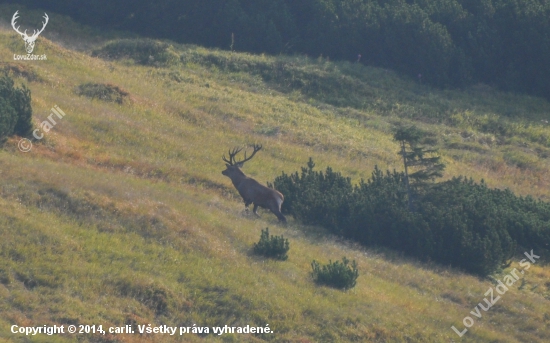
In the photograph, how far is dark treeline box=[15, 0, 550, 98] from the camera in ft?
149

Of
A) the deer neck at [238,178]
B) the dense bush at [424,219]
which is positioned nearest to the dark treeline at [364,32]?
the dense bush at [424,219]

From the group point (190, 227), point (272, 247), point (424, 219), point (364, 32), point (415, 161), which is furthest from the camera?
point (364, 32)

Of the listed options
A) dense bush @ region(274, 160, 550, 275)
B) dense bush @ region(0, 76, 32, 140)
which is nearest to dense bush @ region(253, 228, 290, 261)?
dense bush @ region(274, 160, 550, 275)

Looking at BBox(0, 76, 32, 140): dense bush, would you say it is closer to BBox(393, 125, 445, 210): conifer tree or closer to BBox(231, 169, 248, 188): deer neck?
BBox(231, 169, 248, 188): deer neck

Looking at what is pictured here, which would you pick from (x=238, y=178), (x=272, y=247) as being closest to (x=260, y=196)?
(x=238, y=178)

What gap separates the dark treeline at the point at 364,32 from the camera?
45375 millimetres

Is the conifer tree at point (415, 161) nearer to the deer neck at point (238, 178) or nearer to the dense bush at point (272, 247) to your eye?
the deer neck at point (238, 178)

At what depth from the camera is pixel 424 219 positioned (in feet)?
66.2

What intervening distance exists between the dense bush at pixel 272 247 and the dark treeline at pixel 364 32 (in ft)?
98.5

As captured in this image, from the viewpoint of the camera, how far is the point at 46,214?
15.2m

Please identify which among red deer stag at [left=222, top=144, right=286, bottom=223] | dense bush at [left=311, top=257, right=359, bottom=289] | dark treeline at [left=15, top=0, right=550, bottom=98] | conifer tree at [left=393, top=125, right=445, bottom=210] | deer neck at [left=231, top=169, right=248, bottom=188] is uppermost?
dark treeline at [left=15, top=0, right=550, bottom=98]

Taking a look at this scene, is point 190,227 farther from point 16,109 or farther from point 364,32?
point 364,32

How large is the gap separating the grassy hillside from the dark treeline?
36.5 ft

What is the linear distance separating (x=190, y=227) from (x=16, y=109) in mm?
7430
